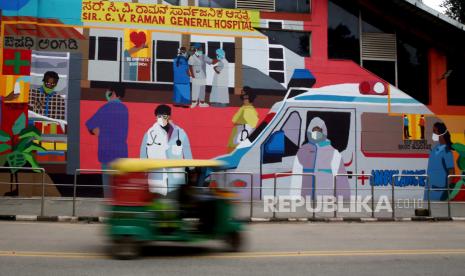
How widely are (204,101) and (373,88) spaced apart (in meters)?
7.02

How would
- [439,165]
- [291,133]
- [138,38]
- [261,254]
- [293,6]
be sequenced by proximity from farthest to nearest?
[439,165], [293,6], [291,133], [138,38], [261,254]

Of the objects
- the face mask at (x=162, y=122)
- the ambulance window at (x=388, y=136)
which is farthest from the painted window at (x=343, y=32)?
the face mask at (x=162, y=122)

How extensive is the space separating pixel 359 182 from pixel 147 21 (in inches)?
408

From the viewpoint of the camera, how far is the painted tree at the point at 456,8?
25.4 metres

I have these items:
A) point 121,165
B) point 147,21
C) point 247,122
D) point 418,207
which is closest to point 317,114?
point 247,122

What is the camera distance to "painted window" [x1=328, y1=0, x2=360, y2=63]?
19609mm

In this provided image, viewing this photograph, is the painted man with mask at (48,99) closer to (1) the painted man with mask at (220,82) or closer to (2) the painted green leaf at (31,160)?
(2) the painted green leaf at (31,160)

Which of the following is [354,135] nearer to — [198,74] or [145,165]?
[198,74]

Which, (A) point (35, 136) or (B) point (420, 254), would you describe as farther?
(A) point (35, 136)

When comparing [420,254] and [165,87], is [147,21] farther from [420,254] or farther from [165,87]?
[420,254]

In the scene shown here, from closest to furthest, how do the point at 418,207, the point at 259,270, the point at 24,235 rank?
the point at 259,270 < the point at 24,235 < the point at 418,207

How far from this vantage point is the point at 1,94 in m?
17.4

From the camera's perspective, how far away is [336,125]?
757 inches

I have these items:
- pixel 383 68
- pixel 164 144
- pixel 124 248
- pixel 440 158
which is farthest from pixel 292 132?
pixel 124 248
